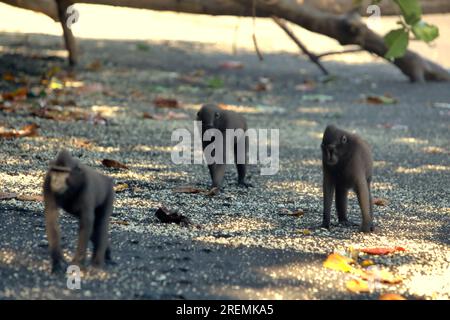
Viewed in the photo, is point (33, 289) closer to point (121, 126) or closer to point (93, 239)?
point (93, 239)

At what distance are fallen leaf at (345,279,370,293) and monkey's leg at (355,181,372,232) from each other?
113 cm

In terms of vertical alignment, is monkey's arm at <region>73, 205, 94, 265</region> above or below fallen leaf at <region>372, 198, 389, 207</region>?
above

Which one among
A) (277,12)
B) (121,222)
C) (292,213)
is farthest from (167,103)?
(121,222)

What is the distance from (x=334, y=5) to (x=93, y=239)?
869 cm

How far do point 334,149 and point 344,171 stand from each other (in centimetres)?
19

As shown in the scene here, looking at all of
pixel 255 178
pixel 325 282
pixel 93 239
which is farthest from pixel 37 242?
pixel 255 178

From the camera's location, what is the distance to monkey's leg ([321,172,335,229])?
5.50 metres

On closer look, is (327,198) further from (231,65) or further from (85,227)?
(231,65)

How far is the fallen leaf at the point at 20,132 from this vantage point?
25.6 feet

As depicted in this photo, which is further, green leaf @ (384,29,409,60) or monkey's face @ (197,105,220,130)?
monkey's face @ (197,105,220,130)

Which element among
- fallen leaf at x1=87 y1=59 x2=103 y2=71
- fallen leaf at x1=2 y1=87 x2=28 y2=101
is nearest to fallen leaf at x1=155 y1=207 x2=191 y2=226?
fallen leaf at x1=2 y1=87 x2=28 y2=101

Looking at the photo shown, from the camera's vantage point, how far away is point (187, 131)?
29.4 feet

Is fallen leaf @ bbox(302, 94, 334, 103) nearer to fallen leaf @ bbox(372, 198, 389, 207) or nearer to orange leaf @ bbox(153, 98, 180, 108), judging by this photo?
orange leaf @ bbox(153, 98, 180, 108)

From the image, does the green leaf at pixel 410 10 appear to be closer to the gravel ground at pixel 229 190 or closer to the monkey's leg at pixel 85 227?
the gravel ground at pixel 229 190
